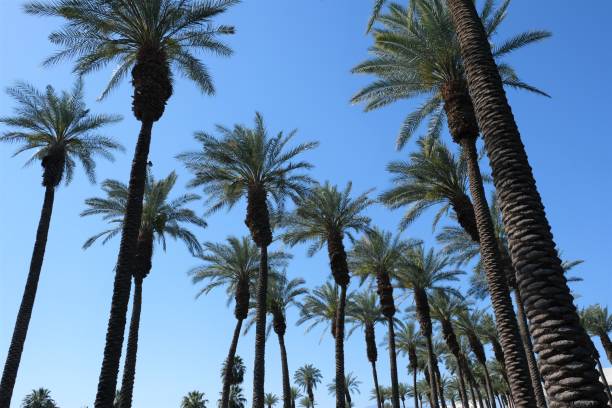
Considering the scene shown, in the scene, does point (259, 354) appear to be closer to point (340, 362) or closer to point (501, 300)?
point (340, 362)

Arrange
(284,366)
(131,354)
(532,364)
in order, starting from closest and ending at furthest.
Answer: (131,354) < (532,364) < (284,366)

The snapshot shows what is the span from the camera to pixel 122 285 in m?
13.5

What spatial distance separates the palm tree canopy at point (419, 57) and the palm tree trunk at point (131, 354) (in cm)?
1475

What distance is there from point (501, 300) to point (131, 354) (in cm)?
1732

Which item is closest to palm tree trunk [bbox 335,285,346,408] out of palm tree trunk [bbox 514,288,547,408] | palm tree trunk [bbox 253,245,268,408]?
palm tree trunk [bbox 253,245,268,408]

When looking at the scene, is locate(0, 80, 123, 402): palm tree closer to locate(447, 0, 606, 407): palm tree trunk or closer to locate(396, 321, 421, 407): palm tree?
locate(447, 0, 606, 407): palm tree trunk

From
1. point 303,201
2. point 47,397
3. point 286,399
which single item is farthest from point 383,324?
point 47,397

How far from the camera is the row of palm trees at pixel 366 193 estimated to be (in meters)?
6.43

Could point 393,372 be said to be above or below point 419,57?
below

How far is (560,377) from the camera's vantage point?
5.39 m

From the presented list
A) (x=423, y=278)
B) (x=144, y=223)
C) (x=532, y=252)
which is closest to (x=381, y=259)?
(x=423, y=278)

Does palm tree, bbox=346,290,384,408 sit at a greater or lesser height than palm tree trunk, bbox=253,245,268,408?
greater

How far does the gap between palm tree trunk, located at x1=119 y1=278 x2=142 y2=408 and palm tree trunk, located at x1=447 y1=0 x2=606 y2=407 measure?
2058 centimetres

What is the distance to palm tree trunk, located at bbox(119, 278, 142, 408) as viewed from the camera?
22.0 metres
